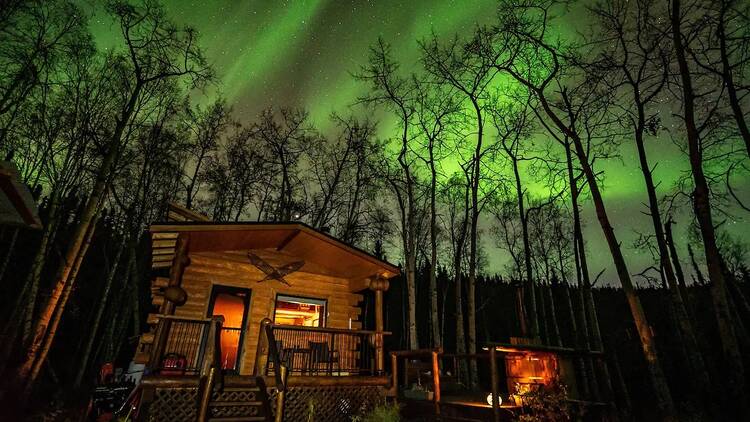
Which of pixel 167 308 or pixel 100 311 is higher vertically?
pixel 100 311

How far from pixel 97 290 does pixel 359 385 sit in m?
25.1

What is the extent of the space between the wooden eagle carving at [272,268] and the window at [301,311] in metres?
0.75

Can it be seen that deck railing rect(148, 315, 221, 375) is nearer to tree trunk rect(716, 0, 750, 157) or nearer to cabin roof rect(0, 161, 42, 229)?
cabin roof rect(0, 161, 42, 229)

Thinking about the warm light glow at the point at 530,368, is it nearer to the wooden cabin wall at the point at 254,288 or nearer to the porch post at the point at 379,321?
the porch post at the point at 379,321

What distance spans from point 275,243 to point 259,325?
8.02ft

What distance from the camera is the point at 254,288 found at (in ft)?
35.2

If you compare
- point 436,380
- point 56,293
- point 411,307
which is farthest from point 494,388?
point 56,293

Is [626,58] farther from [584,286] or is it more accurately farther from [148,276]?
[148,276]

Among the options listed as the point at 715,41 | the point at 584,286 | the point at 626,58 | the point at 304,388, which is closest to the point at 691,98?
the point at 715,41

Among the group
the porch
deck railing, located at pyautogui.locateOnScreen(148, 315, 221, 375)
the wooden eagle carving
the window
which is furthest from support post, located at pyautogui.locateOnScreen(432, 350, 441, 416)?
deck railing, located at pyautogui.locateOnScreen(148, 315, 221, 375)

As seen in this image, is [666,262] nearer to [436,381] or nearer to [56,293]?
[436,381]

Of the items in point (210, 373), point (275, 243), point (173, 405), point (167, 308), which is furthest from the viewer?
point (275, 243)

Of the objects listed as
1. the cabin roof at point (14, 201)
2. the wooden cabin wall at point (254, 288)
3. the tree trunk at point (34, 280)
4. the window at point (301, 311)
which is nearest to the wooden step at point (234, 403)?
the wooden cabin wall at point (254, 288)

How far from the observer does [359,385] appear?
8.87 meters
